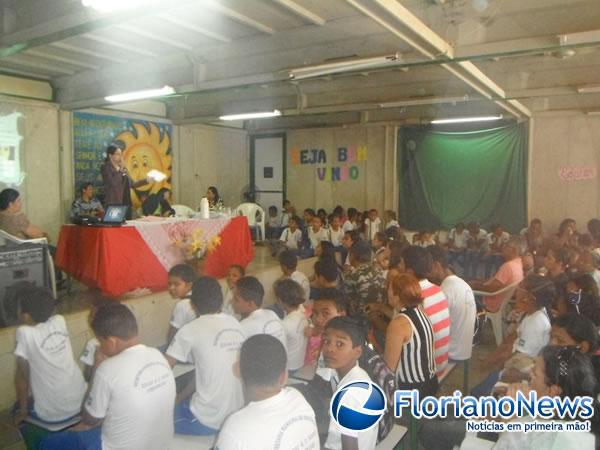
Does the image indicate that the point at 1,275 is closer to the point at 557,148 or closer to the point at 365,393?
the point at 365,393

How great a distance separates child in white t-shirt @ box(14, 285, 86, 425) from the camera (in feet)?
8.64

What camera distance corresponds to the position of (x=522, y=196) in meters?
8.42

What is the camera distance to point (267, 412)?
168 centimetres

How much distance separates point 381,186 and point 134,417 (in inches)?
320

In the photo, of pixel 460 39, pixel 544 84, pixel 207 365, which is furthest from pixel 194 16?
pixel 544 84

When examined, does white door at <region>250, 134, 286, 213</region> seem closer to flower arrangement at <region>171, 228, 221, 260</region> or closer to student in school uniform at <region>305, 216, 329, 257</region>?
student in school uniform at <region>305, 216, 329, 257</region>

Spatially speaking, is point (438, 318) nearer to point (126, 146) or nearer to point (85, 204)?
point (85, 204)

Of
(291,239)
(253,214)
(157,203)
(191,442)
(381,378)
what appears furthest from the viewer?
(253,214)

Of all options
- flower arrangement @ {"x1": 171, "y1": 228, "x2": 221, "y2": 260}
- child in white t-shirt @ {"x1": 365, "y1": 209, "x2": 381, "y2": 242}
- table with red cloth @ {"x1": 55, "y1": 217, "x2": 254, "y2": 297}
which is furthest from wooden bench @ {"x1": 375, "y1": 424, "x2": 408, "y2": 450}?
child in white t-shirt @ {"x1": 365, "y1": 209, "x2": 381, "y2": 242}

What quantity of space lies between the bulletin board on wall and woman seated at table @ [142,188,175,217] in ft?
0.34

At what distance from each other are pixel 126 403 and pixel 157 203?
6946mm

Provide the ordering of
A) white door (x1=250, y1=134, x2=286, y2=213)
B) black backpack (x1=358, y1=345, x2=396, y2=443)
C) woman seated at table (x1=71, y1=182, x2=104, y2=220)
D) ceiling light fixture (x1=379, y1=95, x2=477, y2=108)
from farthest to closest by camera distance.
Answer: white door (x1=250, y1=134, x2=286, y2=213)
woman seated at table (x1=71, y1=182, x2=104, y2=220)
ceiling light fixture (x1=379, y1=95, x2=477, y2=108)
black backpack (x1=358, y1=345, x2=396, y2=443)

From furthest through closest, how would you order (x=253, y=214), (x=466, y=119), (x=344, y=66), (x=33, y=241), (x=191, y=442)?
(x=253, y=214) → (x=466, y=119) → (x=33, y=241) → (x=344, y=66) → (x=191, y=442)

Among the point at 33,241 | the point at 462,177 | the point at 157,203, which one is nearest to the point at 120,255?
the point at 33,241
